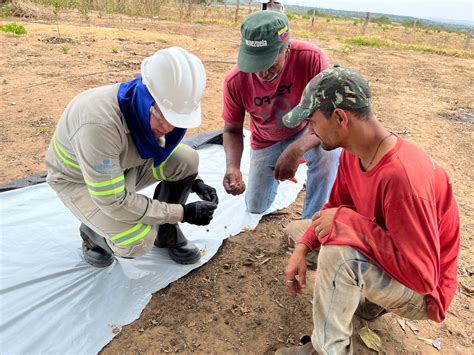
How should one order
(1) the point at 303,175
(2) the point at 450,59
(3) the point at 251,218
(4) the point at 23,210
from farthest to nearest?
(2) the point at 450,59
(1) the point at 303,175
(3) the point at 251,218
(4) the point at 23,210

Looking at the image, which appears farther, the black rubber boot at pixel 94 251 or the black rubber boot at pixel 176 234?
the black rubber boot at pixel 176 234

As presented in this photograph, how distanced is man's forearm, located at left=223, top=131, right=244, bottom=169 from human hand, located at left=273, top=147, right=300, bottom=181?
36cm

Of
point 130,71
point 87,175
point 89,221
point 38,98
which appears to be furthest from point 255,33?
point 130,71

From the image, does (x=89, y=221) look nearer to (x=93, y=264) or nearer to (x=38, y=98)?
(x=93, y=264)

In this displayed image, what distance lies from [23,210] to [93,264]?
0.82 m

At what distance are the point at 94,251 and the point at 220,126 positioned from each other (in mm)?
2501

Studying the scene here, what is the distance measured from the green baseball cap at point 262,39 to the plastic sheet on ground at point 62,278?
1.21 m

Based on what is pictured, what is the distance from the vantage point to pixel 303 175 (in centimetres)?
347

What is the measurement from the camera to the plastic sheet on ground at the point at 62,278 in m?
1.85

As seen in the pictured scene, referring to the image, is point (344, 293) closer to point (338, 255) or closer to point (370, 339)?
point (338, 255)

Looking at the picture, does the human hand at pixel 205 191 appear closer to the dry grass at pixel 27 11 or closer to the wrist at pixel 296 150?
the wrist at pixel 296 150

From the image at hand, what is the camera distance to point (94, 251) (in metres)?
2.25

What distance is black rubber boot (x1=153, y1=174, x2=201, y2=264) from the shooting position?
233 cm

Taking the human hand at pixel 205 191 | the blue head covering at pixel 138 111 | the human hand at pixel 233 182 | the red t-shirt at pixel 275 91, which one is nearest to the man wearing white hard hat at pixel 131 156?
the blue head covering at pixel 138 111
